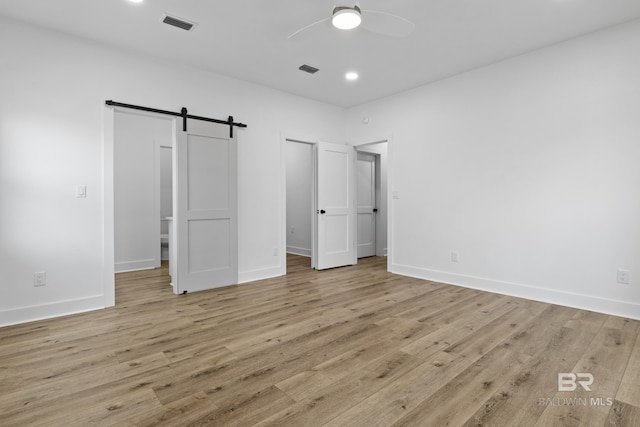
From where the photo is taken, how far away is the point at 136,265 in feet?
17.5

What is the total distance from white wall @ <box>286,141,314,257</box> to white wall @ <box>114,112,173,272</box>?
2662 millimetres

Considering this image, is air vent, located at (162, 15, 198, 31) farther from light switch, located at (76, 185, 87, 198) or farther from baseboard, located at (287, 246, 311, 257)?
baseboard, located at (287, 246, 311, 257)

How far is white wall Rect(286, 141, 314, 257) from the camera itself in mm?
6977

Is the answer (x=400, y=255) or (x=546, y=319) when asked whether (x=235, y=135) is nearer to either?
(x=400, y=255)

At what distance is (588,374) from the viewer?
204 centimetres

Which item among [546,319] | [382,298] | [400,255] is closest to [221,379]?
[382,298]

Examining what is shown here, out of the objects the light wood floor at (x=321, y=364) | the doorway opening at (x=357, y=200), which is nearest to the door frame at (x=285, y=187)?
the doorway opening at (x=357, y=200)

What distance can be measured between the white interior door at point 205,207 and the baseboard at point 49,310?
2.76 feet

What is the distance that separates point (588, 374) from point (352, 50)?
11.4 feet

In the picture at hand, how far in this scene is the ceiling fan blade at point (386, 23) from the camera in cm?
242

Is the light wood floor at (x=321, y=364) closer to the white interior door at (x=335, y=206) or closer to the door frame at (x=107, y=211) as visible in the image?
the door frame at (x=107, y=211)

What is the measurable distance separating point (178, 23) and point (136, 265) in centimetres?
386

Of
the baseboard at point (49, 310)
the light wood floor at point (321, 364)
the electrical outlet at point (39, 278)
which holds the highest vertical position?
the electrical outlet at point (39, 278)

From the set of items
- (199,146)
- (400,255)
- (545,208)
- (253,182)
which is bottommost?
(400,255)
